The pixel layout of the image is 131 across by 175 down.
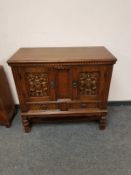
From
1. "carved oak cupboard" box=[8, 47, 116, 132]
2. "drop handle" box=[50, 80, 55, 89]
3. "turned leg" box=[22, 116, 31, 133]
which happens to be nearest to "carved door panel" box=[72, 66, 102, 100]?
"carved oak cupboard" box=[8, 47, 116, 132]

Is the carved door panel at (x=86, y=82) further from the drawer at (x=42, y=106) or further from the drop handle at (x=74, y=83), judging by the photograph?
the drawer at (x=42, y=106)

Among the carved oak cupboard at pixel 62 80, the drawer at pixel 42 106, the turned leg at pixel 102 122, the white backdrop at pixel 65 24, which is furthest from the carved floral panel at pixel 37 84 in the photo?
the turned leg at pixel 102 122

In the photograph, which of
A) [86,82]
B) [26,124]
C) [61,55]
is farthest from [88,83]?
[26,124]

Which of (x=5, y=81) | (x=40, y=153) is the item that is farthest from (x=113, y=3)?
(x=40, y=153)

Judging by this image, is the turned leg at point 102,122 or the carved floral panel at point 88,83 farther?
the turned leg at point 102,122

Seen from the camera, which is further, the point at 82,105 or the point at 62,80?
the point at 82,105

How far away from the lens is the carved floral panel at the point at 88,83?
4.68 feet

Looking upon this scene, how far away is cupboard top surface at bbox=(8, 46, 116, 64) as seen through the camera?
132 cm

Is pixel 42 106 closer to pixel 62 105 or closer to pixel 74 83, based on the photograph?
pixel 62 105

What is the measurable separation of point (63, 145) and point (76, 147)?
133 mm

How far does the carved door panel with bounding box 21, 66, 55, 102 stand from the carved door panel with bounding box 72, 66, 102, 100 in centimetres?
22

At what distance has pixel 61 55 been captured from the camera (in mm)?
1427

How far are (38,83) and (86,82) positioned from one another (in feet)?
1.50

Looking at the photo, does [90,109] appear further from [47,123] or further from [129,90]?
[129,90]
